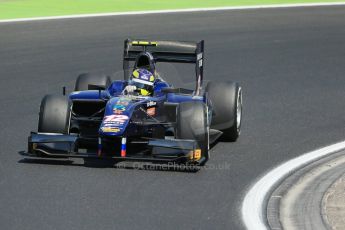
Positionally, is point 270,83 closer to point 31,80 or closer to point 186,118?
point 31,80

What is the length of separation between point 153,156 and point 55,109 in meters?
1.45

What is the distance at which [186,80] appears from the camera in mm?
17047

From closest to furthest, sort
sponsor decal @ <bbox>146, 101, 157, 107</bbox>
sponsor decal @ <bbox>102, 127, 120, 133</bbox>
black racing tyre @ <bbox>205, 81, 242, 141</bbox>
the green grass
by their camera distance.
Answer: sponsor decal @ <bbox>102, 127, 120, 133</bbox>
sponsor decal @ <bbox>146, 101, 157, 107</bbox>
black racing tyre @ <bbox>205, 81, 242, 141</bbox>
the green grass

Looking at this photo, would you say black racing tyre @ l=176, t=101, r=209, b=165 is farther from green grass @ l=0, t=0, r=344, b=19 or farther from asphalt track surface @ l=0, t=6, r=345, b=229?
green grass @ l=0, t=0, r=344, b=19

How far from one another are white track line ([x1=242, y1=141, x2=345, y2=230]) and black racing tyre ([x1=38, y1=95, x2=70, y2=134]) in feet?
8.15

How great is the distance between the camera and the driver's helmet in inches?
468

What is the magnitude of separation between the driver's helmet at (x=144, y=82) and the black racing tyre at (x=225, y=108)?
0.80 m

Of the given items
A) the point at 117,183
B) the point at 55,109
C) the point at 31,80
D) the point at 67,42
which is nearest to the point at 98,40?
the point at 67,42

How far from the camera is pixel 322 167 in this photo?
10.9 m

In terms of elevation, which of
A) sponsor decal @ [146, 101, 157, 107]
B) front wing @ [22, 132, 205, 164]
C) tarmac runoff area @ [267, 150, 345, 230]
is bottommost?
tarmac runoff area @ [267, 150, 345, 230]

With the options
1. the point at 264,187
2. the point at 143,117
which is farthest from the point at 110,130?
the point at 264,187

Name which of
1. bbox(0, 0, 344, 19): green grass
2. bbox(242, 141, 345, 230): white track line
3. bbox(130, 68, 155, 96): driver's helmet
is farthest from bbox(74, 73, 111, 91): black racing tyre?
bbox(0, 0, 344, 19): green grass

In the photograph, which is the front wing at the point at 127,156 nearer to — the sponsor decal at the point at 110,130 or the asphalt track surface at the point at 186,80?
the asphalt track surface at the point at 186,80

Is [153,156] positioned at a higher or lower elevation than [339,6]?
lower
